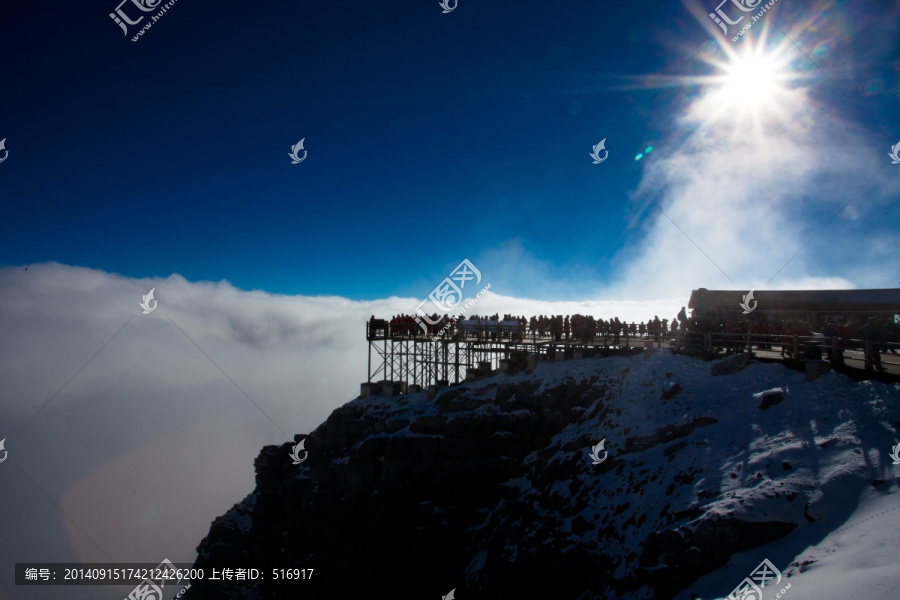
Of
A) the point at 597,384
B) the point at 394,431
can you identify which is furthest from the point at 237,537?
the point at 597,384

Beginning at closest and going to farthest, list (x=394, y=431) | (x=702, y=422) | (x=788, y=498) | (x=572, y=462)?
(x=788, y=498) < (x=702, y=422) < (x=572, y=462) < (x=394, y=431)

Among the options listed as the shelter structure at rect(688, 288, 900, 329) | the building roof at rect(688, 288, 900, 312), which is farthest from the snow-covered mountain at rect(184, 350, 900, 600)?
the building roof at rect(688, 288, 900, 312)

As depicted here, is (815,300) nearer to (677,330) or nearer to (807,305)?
(807,305)

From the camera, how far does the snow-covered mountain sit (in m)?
10.2

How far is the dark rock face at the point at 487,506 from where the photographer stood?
12.5 m

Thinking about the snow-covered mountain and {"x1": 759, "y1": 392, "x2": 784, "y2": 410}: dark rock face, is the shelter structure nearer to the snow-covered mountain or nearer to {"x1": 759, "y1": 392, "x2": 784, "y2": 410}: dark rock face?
the snow-covered mountain

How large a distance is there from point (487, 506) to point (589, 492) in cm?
573

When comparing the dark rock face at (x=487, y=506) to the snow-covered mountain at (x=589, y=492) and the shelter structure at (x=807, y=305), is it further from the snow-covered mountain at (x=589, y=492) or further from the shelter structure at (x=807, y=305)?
the shelter structure at (x=807, y=305)

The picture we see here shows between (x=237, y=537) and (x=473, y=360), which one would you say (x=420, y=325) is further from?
(x=237, y=537)

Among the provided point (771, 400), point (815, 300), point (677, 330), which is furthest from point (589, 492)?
point (815, 300)

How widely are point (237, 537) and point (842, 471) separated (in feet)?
93.6

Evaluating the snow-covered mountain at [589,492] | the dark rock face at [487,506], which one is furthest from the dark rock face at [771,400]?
the dark rock face at [487,506]

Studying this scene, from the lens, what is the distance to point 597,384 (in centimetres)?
2161

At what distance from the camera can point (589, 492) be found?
16094 millimetres
